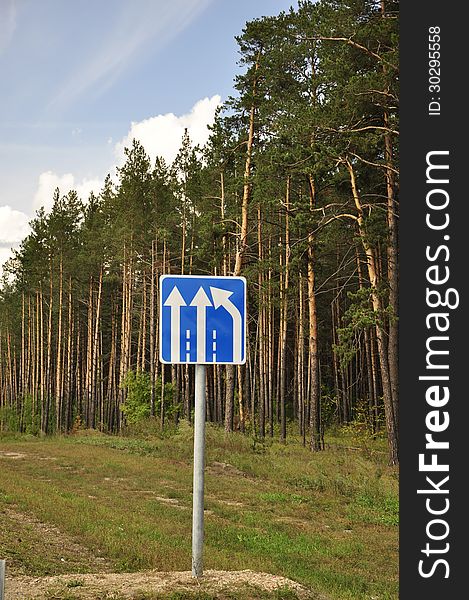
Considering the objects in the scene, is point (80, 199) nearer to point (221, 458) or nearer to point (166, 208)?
point (166, 208)

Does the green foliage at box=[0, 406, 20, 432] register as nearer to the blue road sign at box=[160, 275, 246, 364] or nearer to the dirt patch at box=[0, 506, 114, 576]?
the dirt patch at box=[0, 506, 114, 576]

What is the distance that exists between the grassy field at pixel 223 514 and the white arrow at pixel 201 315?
155 inches

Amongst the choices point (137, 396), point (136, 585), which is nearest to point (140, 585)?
point (136, 585)

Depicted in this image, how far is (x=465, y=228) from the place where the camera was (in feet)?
17.2

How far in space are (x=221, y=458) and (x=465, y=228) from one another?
21507mm

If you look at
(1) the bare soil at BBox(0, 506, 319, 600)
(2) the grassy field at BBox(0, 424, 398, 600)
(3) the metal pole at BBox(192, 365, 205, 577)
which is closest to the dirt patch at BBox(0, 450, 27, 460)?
(2) the grassy field at BBox(0, 424, 398, 600)

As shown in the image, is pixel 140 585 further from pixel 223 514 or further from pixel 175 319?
pixel 223 514

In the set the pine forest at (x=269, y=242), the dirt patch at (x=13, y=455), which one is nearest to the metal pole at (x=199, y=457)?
the pine forest at (x=269, y=242)

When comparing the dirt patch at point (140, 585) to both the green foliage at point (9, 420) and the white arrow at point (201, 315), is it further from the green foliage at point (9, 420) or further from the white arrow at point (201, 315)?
the green foliage at point (9, 420)

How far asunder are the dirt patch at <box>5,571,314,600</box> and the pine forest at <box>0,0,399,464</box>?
14.6m

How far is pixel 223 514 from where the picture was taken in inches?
636

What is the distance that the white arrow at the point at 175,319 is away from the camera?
6.64 meters

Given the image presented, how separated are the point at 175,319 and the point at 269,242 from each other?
3733 cm

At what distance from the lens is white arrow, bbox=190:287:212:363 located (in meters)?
6.68
